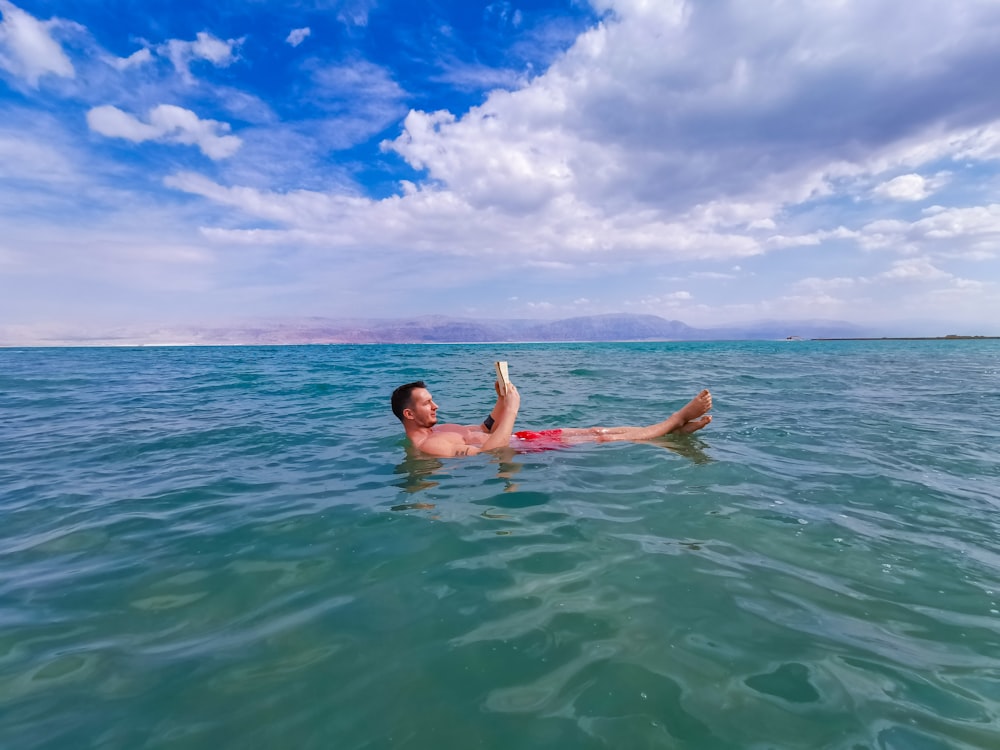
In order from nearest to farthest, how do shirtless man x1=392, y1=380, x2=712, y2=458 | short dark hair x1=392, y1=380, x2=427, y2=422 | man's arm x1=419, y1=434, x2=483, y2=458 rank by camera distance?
shirtless man x1=392, y1=380, x2=712, y2=458 → man's arm x1=419, y1=434, x2=483, y2=458 → short dark hair x1=392, y1=380, x2=427, y2=422

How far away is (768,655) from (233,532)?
A: 403 centimetres

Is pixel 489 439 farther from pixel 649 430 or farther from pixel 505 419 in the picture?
pixel 649 430

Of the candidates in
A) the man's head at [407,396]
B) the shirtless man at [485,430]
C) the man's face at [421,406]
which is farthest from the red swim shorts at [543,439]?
the man's head at [407,396]

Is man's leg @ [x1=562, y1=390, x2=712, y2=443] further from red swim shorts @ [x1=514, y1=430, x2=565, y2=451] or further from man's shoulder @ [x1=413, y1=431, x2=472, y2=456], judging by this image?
man's shoulder @ [x1=413, y1=431, x2=472, y2=456]

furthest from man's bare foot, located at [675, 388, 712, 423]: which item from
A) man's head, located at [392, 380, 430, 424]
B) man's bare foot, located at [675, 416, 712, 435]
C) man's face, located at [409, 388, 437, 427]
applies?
man's head, located at [392, 380, 430, 424]

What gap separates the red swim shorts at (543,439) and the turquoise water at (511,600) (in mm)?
240

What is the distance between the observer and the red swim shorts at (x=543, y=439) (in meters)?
6.89

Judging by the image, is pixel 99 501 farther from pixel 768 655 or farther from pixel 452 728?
pixel 768 655

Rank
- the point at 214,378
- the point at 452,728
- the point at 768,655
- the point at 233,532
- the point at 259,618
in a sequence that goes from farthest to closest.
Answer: the point at 214,378, the point at 233,532, the point at 259,618, the point at 768,655, the point at 452,728

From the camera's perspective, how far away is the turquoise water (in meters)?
2.00

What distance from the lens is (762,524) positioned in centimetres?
396

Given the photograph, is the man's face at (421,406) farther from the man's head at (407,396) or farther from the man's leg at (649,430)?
the man's leg at (649,430)

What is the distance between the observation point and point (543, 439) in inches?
279

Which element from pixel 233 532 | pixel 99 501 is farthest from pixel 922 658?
pixel 99 501
